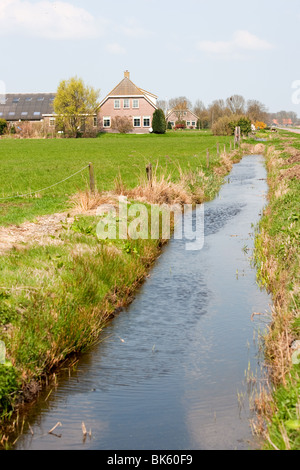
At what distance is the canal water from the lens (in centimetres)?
643

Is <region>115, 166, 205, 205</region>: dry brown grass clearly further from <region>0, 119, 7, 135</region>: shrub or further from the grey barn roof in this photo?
the grey barn roof

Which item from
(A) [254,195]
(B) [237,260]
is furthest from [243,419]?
(A) [254,195]

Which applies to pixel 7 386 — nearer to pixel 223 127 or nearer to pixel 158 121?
pixel 223 127

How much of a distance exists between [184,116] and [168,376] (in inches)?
5522

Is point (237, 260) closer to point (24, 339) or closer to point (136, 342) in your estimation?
point (136, 342)

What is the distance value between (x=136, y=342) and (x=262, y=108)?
171369mm

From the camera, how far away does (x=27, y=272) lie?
958 centimetres

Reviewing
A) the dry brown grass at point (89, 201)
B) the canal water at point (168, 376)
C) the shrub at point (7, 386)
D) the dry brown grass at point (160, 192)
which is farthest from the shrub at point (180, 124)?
the shrub at point (7, 386)

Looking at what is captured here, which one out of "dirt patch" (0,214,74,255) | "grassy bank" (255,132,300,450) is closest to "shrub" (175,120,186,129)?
"grassy bank" (255,132,300,450)

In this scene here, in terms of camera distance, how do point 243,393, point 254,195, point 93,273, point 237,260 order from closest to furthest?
point 243,393, point 93,273, point 237,260, point 254,195

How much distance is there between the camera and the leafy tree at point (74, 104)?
3536 inches

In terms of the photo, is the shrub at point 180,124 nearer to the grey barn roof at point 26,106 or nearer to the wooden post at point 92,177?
the grey barn roof at point 26,106

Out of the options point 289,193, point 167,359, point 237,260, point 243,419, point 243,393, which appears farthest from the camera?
point 289,193

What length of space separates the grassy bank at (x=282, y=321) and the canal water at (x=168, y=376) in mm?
352
